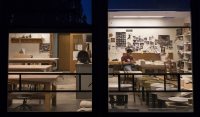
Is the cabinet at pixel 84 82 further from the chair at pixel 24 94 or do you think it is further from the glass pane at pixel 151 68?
the chair at pixel 24 94

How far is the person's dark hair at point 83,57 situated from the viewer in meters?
6.22

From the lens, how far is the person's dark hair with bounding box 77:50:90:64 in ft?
20.4

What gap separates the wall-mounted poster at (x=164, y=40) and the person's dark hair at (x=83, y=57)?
1660mm

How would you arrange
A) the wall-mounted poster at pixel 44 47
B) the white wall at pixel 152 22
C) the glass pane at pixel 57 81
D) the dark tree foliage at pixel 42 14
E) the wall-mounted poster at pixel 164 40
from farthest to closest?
the wall-mounted poster at pixel 44 47 < the wall-mounted poster at pixel 164 40 < the white wall at pixel 152 22 < the glass pane at pixel 57 81 < the dark tree foliage at pixel 42 14

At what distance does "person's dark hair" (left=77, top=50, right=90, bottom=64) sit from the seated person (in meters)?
0.93

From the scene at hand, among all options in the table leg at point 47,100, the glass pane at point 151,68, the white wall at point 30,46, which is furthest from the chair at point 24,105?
the glass pane at point 151,68

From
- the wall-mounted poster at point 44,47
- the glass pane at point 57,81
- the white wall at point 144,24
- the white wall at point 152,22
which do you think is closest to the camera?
the glass pane at point 57,81

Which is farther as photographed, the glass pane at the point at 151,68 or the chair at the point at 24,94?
the glass pane at the point at 151,68

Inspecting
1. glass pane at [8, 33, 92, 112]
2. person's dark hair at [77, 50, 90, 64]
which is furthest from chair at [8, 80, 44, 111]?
person's dark hair at [77, 50, 90, 64]

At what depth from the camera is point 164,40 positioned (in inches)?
280

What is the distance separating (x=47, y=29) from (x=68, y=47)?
3.42 feet

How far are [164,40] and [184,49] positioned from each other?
578 mm

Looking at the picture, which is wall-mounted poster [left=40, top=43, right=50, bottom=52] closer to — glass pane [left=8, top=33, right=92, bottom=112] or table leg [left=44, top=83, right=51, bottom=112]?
glass pane [left=8, top=33, right=92, bottom=112]
